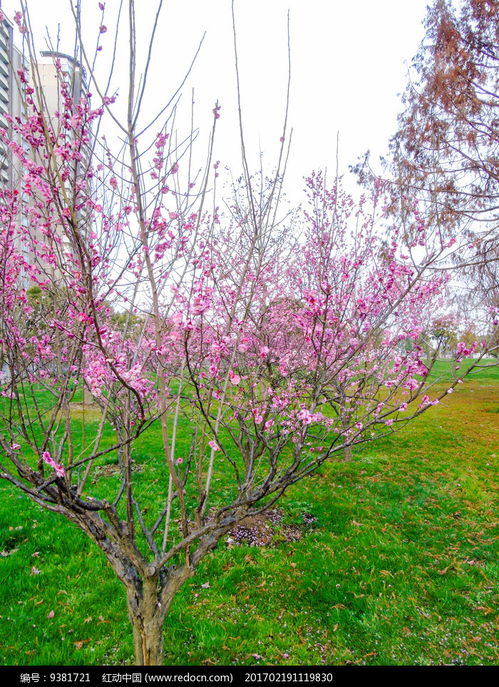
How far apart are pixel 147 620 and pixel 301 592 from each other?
2.12 meters

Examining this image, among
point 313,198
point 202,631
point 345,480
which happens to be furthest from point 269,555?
point 313,198

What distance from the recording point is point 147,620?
232 cm

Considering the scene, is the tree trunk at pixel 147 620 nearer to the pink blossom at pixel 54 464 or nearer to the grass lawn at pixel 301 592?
the grass lawn at pixel 301 592

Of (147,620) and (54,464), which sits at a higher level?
(54,464)

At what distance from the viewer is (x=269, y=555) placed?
4.39m

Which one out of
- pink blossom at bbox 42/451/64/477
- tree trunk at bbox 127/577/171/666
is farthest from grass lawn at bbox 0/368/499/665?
pink blossom at bbox 42/451/64/477

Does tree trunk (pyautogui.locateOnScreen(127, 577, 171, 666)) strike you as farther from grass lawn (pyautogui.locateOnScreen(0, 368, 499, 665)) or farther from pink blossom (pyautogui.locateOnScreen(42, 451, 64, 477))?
pink blossom (pyautogui.locateOnScreen(42, 451, 64, 477))

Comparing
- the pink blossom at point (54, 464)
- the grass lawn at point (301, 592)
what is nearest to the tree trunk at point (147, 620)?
the grass lawn at point (301, 592)

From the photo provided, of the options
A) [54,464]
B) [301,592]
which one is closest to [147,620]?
[54,464]

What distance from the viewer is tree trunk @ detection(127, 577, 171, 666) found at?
2320mm

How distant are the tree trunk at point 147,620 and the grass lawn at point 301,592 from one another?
790mm

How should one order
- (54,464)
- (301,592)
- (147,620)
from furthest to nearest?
(301,592)
(147,620)
(54,464)

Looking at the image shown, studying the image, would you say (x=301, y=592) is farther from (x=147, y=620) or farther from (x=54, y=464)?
(x=54, y=464)

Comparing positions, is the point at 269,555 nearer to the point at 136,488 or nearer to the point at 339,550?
the point at 339,550
